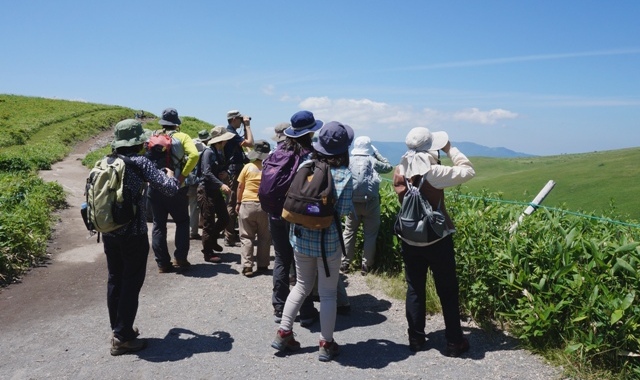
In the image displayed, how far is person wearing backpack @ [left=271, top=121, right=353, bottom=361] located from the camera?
13.9 ft

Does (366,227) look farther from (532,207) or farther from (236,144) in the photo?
(236,144)

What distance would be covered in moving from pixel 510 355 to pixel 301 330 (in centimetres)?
200

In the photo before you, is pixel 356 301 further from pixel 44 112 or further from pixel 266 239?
pixel 44 112

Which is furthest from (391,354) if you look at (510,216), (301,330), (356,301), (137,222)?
(137,222)

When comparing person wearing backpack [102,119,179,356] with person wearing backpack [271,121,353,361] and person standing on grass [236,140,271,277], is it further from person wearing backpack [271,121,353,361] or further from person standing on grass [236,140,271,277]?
person standing on grass [236,140,271,277]

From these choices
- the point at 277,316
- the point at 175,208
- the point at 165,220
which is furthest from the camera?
the point at 165,220

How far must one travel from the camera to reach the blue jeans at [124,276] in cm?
441

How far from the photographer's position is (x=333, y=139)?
4.25 meters

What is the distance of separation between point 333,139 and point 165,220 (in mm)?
3428

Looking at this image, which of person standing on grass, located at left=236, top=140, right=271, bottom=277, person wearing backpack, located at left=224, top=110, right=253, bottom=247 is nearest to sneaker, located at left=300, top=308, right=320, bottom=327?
person standing on grass, located at left=236, top=140, right=271, bottom=277

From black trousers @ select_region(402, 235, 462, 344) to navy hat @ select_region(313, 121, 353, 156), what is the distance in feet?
3.53

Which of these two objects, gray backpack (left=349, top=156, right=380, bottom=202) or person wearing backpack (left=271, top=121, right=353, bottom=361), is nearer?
person wearing backpack (left=271, top=121, right=353, bottom=361)

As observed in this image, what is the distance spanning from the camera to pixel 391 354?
15.0 ft

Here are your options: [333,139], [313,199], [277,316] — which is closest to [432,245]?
[313,199]
